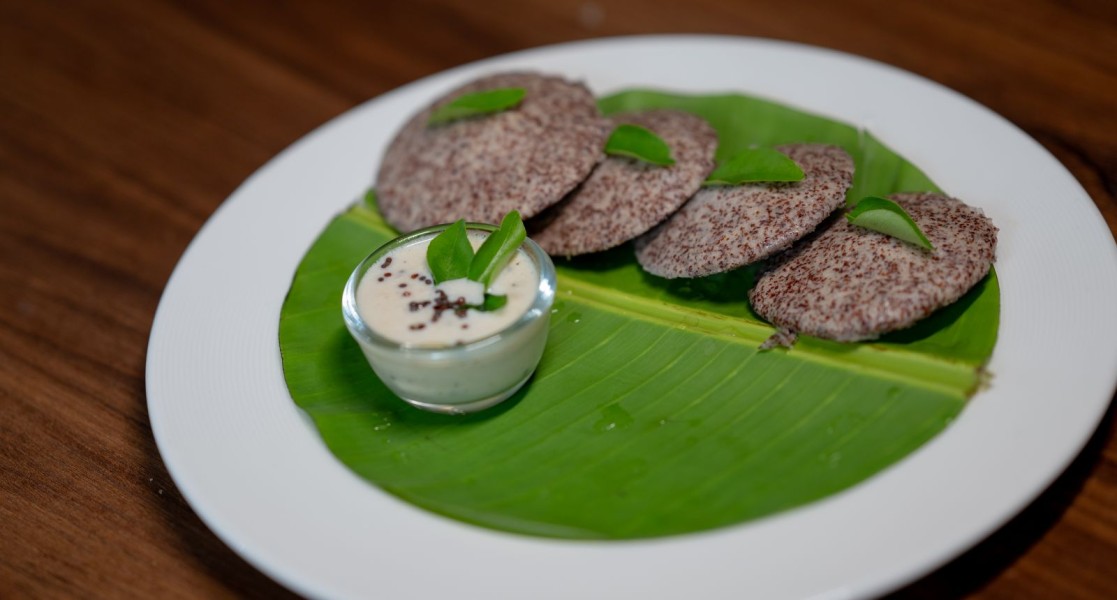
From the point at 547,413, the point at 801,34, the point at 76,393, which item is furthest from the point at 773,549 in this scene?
the point at 801,34

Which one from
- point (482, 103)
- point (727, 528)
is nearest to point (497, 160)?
point (482, 103)

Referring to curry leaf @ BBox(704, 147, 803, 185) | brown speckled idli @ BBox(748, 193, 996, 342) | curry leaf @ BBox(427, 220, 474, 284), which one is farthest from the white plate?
curry leaf @ BBox(704, 147, 803, 185)

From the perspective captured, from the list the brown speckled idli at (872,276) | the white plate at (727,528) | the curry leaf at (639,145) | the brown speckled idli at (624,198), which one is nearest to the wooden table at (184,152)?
the white plate at (727,528)

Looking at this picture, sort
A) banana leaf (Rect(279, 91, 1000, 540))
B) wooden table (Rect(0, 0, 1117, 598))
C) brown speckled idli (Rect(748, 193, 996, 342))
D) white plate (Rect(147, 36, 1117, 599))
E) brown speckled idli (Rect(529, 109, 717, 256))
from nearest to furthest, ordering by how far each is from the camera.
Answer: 1. white plate (Rect(147, 36, 1117, 599))
2. banana leaf (Rect(279, 91, 1000, 540))
3. wooden table (Rect(0, 0, 1117, 598))
4. brown speckled idli (Rect(748, 193, 996, 342))
5. brown speckled idli (Rect(529, 109, 717, 256))

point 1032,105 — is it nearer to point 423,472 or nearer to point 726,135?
point 726,135

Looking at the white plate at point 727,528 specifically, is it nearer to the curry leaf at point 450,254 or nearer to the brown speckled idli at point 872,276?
the brown speckled idli at point 872,276

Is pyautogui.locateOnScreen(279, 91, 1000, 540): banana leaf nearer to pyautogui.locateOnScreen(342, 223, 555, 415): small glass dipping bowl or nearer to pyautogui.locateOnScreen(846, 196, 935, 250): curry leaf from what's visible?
pyautogui.locateOnScreen(342, 223, 555, 415): small glass dipping bowl

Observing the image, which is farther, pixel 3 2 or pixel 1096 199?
pixel 3 2
